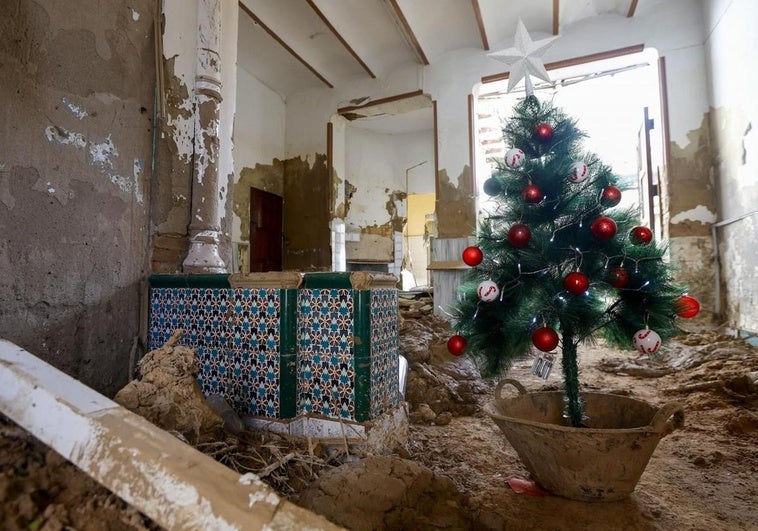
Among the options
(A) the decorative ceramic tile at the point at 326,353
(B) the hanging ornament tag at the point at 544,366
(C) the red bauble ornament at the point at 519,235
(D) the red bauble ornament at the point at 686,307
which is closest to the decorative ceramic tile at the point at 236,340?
(A) the decorative ceramic tile at the point at 326,353

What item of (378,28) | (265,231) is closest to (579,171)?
(378,28)

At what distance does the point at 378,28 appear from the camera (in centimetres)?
556

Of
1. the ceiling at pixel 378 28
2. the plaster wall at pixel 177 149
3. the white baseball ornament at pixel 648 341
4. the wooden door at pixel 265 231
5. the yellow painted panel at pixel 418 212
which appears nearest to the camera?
the white baseball ornament at pixel 648 341

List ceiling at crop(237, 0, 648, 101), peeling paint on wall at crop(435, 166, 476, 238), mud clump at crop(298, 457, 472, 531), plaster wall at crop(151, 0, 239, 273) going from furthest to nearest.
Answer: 1. peeling paint on wall at crop(435, 166, 476, 238)
2. ceiling at crop(237, 0, 648, 101)
3. plaster wall at crop(151, 0, 239, 273)
4. mud clump at crop(298, 457, 472, 531)

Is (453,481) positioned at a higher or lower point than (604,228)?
lower

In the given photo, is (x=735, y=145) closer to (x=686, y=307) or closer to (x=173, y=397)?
(x=686, y=307)

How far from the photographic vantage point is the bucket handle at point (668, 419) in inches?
53.6

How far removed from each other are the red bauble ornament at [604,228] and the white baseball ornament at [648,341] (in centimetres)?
38

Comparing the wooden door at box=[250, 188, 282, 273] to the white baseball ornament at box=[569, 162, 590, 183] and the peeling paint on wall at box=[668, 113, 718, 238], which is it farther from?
the peeling paint on wall at box=[668, 113, 718, 238]

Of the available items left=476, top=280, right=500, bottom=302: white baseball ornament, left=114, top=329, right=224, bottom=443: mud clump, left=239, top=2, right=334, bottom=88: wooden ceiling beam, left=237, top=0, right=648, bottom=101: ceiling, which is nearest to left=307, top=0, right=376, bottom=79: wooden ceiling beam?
left=237, top=0, right=648, bottom=101: ceiling

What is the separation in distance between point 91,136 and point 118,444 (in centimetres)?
167

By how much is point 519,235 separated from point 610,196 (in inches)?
15.9

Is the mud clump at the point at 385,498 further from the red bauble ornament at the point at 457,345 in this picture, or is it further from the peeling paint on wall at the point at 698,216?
the peeling paint on wall at the point at 698,216

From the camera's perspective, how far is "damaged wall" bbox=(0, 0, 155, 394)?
1575 mm
